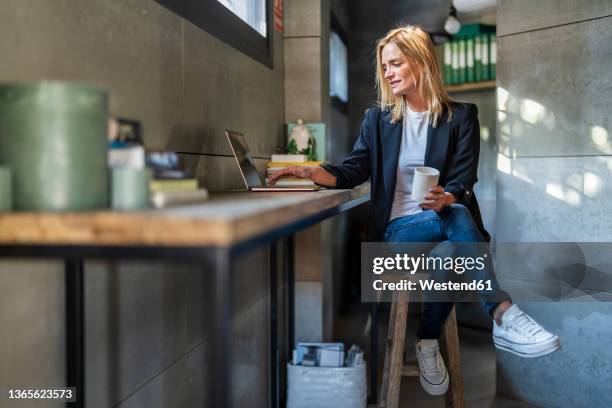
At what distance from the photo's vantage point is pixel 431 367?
7.38 ft

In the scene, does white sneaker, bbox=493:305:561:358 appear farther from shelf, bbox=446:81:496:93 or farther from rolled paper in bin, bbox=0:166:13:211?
shelf, bbox=446:81:496:93

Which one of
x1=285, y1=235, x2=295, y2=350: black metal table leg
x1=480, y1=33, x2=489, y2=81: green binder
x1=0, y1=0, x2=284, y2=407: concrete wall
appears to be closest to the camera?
x1=0, y1=0, x2=284, y2=407: concrete wall

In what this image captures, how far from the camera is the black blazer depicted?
7.45 feet

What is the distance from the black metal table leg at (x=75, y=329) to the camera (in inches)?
46.9

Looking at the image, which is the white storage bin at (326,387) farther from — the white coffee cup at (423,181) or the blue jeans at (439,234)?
the white coffee cup at (423,181)

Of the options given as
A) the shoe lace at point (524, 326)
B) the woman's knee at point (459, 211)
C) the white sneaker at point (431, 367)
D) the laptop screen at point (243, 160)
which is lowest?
the white sneaker at point (431, 367)

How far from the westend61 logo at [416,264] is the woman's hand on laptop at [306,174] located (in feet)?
1.28

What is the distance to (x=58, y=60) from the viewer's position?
116 cm

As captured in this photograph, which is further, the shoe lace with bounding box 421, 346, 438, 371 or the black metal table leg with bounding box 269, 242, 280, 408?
the black metal table leg with bounding box 269, 242, 280, 408

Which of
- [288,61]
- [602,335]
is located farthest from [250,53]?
[602,335]

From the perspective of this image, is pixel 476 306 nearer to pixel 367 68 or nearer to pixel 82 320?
pixel 367 68

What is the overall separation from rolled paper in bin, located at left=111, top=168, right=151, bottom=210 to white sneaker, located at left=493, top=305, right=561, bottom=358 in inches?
50.4

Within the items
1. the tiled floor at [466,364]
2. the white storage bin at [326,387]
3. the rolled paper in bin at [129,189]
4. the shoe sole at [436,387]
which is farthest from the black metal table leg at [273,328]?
the rolled paper in bin at [129,189]

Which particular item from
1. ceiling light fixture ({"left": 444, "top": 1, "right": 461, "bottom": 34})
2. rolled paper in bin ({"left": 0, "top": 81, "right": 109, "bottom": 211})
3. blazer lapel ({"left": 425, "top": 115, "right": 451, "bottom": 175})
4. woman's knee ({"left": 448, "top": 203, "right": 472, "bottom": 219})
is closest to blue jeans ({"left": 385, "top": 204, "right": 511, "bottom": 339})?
woman's knee ({"left": 448, "top": 203, "right": 472, "bottom": 219})
